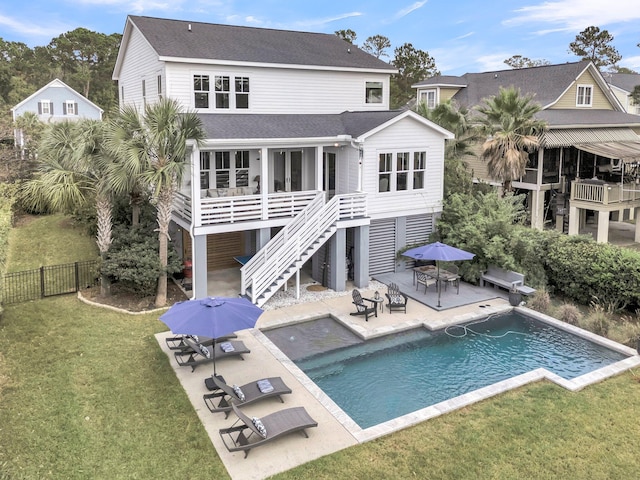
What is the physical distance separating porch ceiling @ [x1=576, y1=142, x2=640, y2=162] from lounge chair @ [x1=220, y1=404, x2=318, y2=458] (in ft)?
81.0

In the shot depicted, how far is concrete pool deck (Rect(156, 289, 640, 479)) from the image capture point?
32.2 ft

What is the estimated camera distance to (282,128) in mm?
20703

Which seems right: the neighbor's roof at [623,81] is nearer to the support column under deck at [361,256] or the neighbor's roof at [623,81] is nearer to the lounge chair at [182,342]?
the support column under deck at [361,256]

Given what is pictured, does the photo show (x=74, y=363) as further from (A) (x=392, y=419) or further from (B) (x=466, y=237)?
(B) (x=466, y=237)

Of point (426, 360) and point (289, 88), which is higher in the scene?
point (289, 88)

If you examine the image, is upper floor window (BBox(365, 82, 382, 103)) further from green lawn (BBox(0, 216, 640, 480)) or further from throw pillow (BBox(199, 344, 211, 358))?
green lawn (BBox(0, 216, 640, 480))

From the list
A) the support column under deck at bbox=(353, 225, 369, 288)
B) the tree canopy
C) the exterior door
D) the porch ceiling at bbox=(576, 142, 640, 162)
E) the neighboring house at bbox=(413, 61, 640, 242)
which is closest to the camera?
the support column under deck at bbox=(353, 225, 369, 288)

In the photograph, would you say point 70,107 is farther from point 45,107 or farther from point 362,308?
point 362,308

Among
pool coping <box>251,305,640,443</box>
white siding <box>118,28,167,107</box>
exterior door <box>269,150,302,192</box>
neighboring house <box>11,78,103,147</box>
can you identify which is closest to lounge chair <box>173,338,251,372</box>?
pool coping <box>251,305,640,443</box>

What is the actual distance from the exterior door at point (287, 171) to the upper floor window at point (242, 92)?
2542 mm

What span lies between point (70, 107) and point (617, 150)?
54622 millimetres

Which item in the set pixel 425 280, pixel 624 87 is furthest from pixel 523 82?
pixel 425 280

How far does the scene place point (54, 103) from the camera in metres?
57.0

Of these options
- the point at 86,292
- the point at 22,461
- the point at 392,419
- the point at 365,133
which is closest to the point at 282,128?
the point at 365,133
